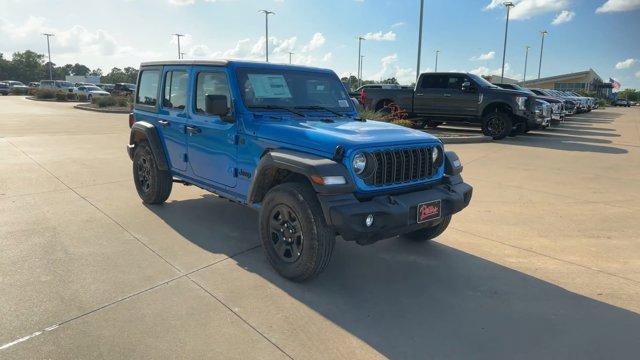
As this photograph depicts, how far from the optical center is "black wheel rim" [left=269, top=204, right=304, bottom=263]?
3.64 metres

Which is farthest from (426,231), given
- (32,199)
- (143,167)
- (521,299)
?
(32,199)

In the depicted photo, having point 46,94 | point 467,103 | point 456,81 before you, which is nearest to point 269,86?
point 467,103

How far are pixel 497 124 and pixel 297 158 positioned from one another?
38.3 ft

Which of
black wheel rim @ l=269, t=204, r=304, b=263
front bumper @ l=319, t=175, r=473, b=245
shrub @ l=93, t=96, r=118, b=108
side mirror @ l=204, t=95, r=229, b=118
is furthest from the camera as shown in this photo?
shrub @ l=93, t=96, r=118, b=108

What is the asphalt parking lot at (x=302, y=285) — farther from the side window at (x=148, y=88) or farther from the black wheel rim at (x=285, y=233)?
the side window at (x=148, y=88)

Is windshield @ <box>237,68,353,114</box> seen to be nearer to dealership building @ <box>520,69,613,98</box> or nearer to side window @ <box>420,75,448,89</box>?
side window @ <box>420,75,448,89</box>

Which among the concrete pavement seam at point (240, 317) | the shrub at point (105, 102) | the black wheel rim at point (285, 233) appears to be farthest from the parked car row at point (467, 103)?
the shrub at point (105, 102)

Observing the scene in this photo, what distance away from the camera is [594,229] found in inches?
207

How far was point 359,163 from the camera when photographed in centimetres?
346

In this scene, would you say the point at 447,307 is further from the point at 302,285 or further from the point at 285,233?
the point at 285,233

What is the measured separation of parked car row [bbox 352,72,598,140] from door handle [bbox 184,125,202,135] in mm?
10710

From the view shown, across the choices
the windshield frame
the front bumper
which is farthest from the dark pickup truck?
the front bumper

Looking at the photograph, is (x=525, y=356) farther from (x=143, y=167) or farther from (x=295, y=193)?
(x=143, y=167)

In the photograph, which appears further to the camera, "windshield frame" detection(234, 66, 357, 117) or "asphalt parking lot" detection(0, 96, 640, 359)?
"windshield frame" detection(234, 66, 357, 117)
